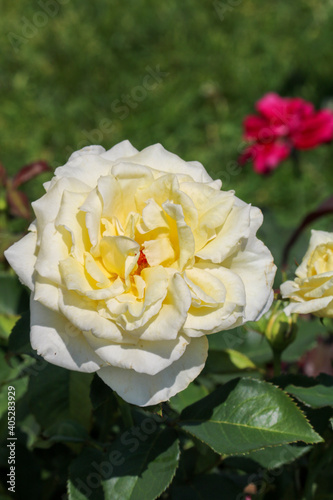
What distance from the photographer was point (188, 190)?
696 millimetres

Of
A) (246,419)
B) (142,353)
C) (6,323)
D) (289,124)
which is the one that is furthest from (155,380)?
(289,124)

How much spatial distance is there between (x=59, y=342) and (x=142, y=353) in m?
0.09

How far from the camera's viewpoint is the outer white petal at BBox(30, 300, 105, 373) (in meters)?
0.64

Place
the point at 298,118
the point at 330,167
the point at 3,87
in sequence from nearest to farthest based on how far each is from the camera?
the point at 298,118 → the point at 330,167 → the point at 3,87

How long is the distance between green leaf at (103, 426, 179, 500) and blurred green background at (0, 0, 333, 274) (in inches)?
70.7

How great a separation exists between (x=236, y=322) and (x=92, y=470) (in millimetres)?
307

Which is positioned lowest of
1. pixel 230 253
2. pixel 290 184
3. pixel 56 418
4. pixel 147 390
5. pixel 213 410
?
pixel 290 184

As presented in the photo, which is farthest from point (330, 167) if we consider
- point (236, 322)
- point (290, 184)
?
point (236, 322)

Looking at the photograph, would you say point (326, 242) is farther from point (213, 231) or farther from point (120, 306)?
point (120, 306)

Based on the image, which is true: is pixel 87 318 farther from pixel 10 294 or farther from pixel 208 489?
pixel 10 294

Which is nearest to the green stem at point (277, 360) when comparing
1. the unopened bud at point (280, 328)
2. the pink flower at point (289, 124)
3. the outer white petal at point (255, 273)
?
the unopened bud at point (280, 328)

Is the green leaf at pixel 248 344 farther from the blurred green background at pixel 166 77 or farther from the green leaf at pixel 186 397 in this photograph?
the blurred green background at pixel 166 77

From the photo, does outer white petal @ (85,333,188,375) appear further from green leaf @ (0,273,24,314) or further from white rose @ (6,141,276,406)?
green leaf @ (0,273,24,314)

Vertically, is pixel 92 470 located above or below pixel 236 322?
below
